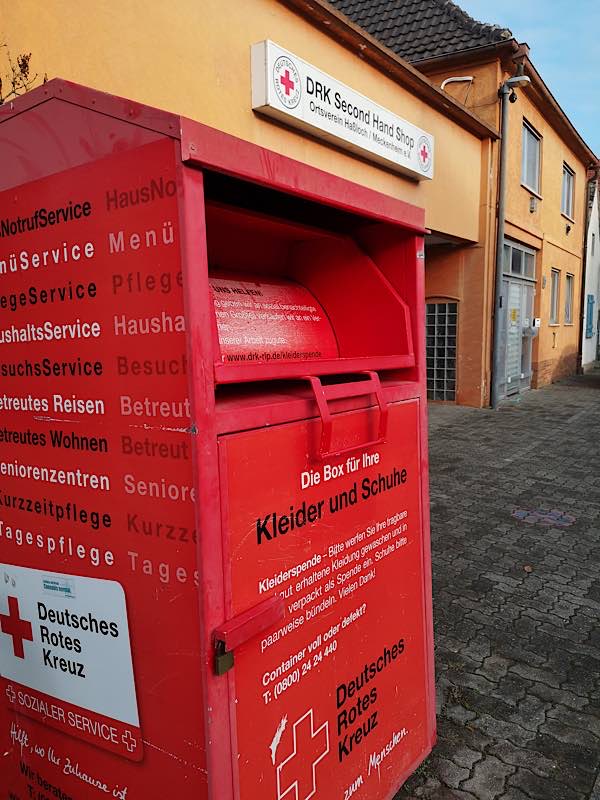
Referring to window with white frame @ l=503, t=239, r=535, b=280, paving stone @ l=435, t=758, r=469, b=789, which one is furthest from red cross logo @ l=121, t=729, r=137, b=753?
window with white frame @ l=503, t=239, r=535, b=280

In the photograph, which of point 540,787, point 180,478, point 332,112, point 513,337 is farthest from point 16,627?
point 513,337

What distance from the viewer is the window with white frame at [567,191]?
53.1 feet

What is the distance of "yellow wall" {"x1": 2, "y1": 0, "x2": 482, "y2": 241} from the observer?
3.92 metres

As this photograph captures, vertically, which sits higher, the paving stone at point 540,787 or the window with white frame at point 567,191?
the window with white frame at point 567,191

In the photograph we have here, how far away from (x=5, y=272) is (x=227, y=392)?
709 millimetres

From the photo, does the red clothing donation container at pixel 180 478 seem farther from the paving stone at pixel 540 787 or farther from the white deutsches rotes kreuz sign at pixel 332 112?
the white deutsches rotes kreuz sign at pixel 332 112

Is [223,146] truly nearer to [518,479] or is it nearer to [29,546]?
[29,546]

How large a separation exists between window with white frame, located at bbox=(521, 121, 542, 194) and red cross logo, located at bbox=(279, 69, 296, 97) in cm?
822

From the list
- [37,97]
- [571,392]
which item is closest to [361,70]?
[37,97]

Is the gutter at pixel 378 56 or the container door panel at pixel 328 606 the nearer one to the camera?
the container door panel at pixel 328 606

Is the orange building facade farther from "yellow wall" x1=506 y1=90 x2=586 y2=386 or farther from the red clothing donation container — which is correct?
the red clothing donation container

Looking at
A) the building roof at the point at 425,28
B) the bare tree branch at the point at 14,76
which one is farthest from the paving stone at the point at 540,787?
the building roof at the point at 425,28

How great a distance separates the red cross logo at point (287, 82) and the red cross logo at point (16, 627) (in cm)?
545

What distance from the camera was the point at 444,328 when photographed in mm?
11422
